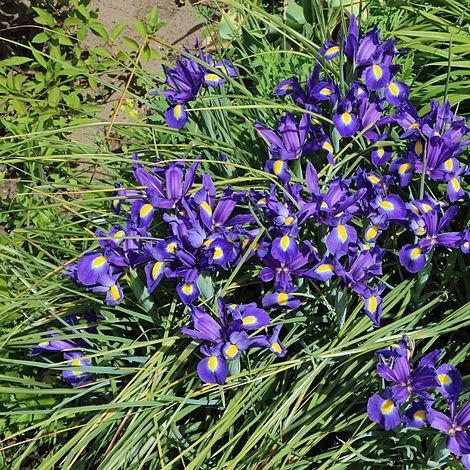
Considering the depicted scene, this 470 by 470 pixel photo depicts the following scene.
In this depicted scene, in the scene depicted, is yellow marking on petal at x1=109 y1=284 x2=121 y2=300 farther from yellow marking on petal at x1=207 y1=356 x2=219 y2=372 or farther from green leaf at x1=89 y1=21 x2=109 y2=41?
green leaf at x1=89 y1=21 x2=109 y2=41

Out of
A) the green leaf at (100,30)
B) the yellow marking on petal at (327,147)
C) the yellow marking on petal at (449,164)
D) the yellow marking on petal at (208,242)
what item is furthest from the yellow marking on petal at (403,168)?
the green leaf at (100,30)

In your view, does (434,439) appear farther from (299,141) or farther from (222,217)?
(299,141)

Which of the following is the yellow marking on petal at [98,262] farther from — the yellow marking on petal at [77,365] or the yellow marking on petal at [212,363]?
the yellow marking on petal at [212,363]

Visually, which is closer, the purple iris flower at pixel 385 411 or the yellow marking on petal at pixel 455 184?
the purple iris flower at pixel 385 411

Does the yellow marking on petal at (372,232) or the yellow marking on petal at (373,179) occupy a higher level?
the yellow marking on petal at (373,179)

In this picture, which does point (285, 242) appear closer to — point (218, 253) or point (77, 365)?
point (218, 253)
